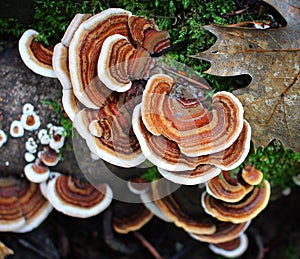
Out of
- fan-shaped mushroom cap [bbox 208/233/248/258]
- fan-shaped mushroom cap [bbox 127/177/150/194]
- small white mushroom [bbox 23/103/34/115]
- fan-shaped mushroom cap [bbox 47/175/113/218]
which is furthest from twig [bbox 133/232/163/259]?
small white mushroom [bbox 23/103/34/115]

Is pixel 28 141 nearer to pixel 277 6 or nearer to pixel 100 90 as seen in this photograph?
pixel 100 90

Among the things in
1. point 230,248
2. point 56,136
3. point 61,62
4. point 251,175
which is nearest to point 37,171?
point 56,136

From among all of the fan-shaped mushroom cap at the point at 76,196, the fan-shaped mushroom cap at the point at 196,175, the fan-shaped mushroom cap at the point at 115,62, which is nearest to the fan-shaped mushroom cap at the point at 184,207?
the fan-shaped mushroom cap at the point at 76,196

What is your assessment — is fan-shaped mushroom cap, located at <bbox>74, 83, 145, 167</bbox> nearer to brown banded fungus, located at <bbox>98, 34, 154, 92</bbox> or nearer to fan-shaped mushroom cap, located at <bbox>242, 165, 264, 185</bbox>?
brown banded fungus, located at <bbox>98, 34, 154, 92</bbox>

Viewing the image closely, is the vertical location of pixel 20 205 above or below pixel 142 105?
below

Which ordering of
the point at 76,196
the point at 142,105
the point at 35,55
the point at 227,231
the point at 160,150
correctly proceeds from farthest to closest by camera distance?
the point at 227,231 < the point at 76,196 < the point at 35,55 < the point at 160,150 < the point at 142,105

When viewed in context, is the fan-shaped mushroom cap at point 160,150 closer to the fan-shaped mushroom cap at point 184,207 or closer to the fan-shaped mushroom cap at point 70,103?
the fan-shaped mushroom cap at point 70,103

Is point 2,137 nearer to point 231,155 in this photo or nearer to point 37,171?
point 37,171
